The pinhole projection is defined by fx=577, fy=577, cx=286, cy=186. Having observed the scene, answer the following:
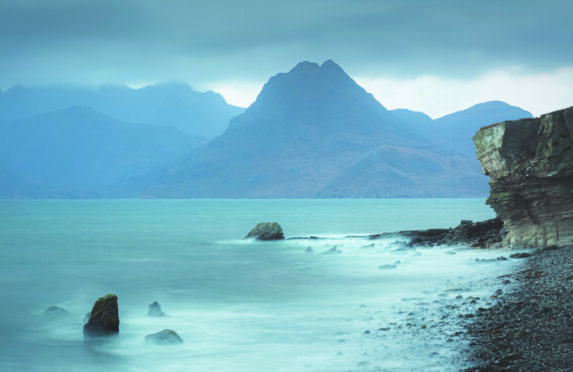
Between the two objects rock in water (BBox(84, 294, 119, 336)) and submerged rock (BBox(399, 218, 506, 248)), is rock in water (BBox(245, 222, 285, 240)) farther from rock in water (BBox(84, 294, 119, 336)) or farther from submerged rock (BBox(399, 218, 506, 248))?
rock in water (BBox(84, 294, 119, 336))

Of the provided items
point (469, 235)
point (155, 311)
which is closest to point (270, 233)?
point (469, 235)

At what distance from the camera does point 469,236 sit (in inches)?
1443

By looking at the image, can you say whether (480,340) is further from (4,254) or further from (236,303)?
(4,254)

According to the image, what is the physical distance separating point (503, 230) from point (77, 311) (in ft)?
78.7

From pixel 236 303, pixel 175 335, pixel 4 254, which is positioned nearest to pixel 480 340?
pixel 175 335

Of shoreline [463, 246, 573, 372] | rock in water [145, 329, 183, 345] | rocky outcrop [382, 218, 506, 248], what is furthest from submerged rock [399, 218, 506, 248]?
rock in water [145, 329, 183, 345]

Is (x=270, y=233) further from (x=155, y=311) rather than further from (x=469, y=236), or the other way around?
(x=155, y=311)

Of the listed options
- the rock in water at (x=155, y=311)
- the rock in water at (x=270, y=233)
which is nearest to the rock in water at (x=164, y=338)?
the rock in water at (x=155, y=311)

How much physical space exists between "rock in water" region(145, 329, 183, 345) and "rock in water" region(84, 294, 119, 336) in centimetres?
155

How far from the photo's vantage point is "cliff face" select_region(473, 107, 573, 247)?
83.8ft

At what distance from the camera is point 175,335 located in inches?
583

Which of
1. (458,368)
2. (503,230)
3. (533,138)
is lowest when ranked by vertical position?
(458,368)

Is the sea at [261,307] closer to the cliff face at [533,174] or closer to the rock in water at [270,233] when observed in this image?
the cliff face at [533,174]

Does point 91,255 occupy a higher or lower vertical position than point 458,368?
higher
